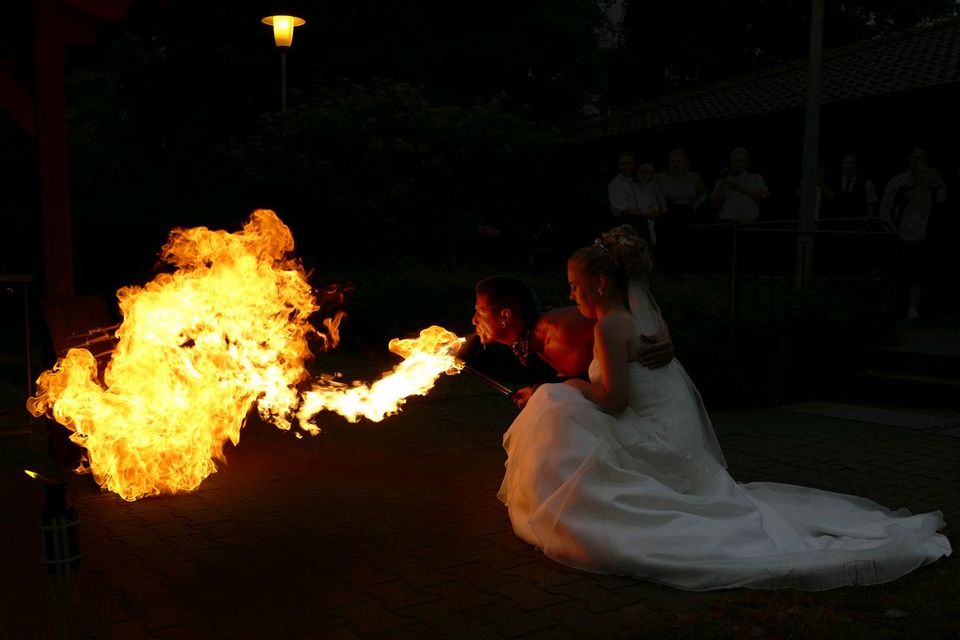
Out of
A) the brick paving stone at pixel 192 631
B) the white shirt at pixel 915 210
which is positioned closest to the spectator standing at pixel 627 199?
the white shirt at pixel 915 210

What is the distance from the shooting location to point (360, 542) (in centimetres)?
517

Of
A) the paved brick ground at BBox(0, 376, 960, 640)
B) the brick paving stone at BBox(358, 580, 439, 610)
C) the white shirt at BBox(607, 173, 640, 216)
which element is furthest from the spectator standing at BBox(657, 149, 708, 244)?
the brick paving stone at BBox(358, 580, 439, 610)

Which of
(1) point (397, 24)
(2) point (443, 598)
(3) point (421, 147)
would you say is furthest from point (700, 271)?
(1) point (397, 24)

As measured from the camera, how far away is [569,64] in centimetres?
3123

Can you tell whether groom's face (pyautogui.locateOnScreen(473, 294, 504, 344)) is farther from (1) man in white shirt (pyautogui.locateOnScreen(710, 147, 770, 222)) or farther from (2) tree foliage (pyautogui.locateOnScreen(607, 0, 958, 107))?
(2) tree foliage (pyautogui.locateOnScreen(607, 0, 958, 107))

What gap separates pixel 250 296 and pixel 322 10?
24222 mm

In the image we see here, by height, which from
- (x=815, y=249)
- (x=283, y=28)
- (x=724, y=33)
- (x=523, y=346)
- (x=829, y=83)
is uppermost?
(x=724, y=33)

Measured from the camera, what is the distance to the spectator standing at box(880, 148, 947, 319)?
1238cm

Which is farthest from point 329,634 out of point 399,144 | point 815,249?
point 399,144

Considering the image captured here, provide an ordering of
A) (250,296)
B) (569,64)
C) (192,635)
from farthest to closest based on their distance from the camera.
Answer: (569,64)
(250,296)
(192,635)

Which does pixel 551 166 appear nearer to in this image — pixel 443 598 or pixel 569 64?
pixel 569 64

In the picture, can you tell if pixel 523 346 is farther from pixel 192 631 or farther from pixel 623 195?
pixel 623 195

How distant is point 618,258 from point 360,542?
2352 mm

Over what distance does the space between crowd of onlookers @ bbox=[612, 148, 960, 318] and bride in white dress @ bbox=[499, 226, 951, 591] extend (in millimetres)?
7429
